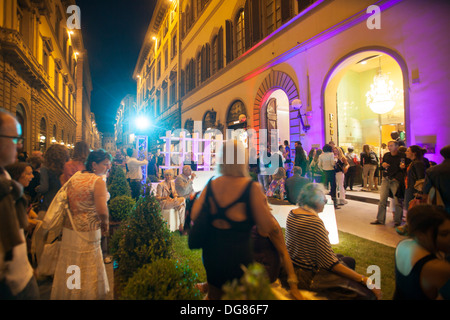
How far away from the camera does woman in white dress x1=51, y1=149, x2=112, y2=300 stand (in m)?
2.45

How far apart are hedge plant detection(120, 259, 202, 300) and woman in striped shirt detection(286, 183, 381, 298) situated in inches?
45.6

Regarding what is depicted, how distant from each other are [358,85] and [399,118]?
2.95 metres

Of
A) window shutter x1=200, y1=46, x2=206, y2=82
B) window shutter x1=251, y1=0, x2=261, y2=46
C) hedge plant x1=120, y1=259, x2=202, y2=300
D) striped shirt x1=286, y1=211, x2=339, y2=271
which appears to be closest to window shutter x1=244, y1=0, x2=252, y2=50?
window shutter x1=251, y1=0, x2=261, y2=46

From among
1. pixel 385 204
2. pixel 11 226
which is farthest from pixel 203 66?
pixel 11 226

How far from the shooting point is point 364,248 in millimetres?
4465

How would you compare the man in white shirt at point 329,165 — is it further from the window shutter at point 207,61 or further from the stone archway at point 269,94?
the window shutter at point 207,61

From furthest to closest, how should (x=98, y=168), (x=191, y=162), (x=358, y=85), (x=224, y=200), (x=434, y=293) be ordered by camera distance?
(x=358, y=85) → (x=191, y=162) → (x=98, y=168) → (x=224, y=200) → (x=434, y=293)

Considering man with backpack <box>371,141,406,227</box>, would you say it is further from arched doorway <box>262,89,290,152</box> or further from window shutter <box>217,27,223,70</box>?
window shutter <box>217,27,223,70</box>

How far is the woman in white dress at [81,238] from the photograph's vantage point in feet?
8.04

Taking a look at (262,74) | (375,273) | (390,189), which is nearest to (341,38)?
(262,74)

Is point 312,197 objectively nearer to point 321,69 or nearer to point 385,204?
point 385,204

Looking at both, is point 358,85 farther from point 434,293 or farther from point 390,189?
point 434,293

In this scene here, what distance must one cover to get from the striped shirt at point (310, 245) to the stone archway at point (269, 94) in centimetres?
770

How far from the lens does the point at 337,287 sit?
92.0 inches
